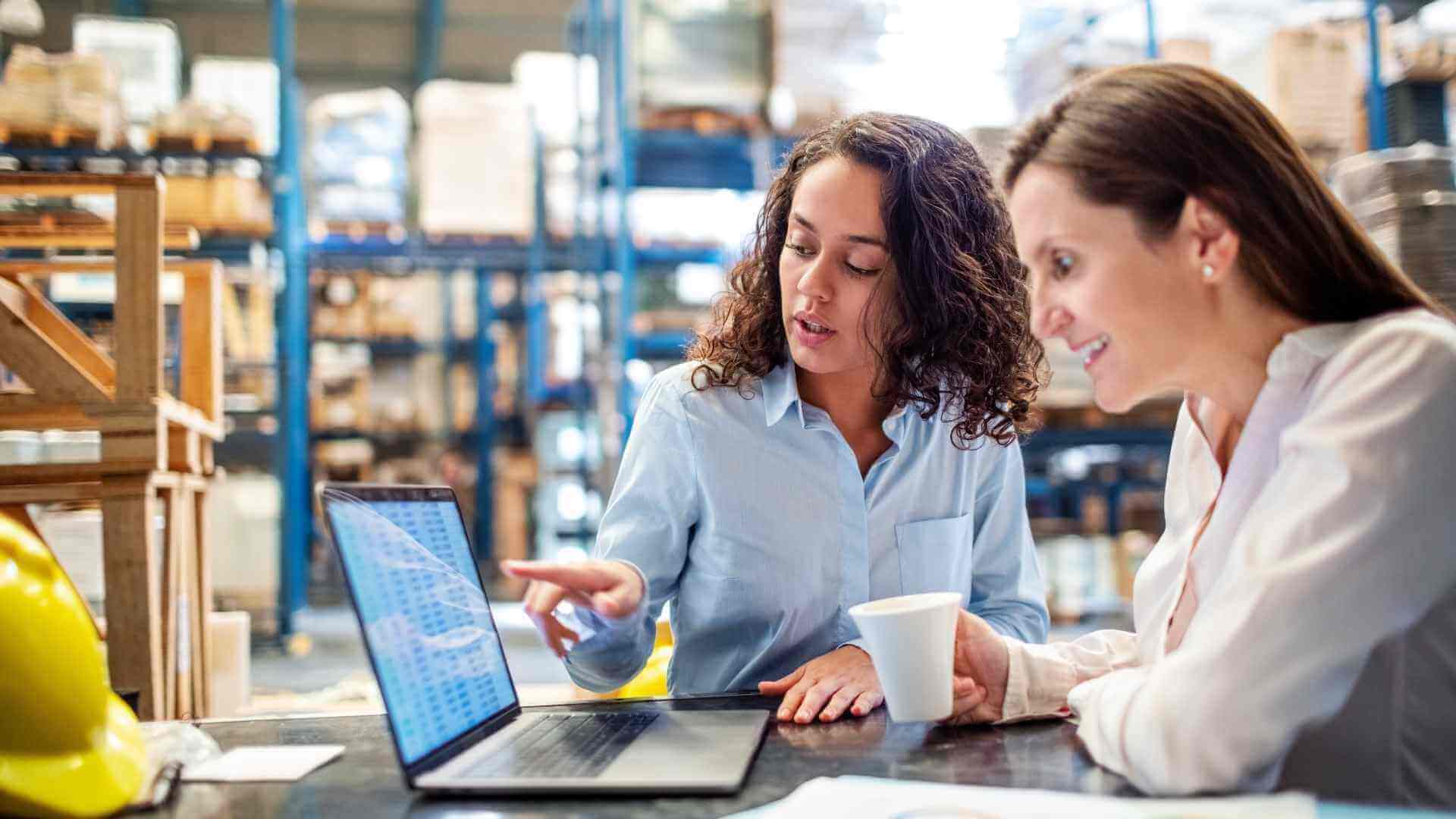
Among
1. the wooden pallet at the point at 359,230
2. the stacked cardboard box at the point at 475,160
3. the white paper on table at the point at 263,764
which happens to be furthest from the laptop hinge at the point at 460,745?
the wooden pallet at the point at 359,230

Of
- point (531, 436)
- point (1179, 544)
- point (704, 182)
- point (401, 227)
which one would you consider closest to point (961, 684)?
point (1179, 544)

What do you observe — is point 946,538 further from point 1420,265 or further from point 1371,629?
point 1420,265

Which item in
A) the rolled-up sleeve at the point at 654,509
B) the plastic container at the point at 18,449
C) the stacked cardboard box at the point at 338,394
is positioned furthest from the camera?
the stacked cardboard box at the point at 338,394

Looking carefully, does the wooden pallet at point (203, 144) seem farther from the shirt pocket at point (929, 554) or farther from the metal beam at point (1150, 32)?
the shirt pocket at point (929, 554)

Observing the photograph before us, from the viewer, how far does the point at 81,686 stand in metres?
1.04

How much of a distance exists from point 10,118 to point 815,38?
4380mm

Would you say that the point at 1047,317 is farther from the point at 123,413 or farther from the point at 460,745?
the point at 123,413

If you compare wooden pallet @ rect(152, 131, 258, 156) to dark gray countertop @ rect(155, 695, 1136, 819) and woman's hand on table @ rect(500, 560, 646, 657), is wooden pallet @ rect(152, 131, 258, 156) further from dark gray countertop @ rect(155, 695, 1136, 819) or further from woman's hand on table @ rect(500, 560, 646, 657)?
woman's hand on table @ rect(500, 560, 646, 657)

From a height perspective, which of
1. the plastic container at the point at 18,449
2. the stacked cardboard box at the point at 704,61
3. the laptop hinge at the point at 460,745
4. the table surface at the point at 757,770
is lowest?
the table surface at the point at 757,770

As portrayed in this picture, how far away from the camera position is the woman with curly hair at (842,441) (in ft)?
5.75

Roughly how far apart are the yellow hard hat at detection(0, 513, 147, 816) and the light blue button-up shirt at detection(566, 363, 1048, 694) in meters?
0.74

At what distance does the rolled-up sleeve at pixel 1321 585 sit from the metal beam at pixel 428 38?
14402 mm

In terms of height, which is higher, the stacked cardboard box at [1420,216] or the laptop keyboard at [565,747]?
the stacked cardboard box at [1420,216]

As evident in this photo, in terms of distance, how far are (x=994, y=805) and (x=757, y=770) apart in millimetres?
278
